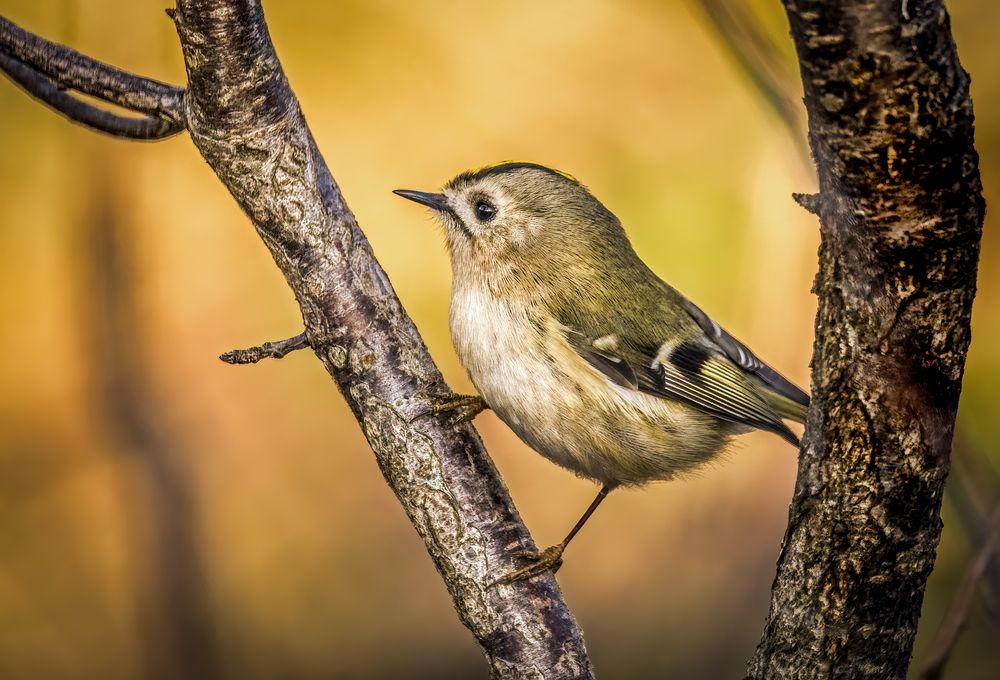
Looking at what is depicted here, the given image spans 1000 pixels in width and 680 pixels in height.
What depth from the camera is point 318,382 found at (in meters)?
3.15

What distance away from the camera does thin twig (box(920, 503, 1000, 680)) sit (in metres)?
0.86

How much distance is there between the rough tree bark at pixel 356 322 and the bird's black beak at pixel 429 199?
52 cm

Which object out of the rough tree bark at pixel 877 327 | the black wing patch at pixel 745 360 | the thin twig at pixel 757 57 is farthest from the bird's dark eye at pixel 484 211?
the rough tree bark at pixel 877 327

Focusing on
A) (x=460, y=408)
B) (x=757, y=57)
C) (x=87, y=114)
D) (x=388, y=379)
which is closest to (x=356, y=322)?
(x=388, y=379)

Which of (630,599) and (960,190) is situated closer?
Result: (960,190)

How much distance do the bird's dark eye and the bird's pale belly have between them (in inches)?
8.2

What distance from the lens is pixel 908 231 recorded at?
2.95ft

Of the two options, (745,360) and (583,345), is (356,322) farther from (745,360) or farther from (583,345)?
(745,360)

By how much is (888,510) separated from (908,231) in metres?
0.32

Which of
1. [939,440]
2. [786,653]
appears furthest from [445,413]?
[939,440]

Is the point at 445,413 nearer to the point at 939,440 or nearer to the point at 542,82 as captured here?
the point at 939,440

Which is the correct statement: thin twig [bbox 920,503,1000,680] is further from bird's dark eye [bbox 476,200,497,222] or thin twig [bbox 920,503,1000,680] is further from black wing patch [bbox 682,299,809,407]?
bird's dark eye [bbox 476,200,497,222]

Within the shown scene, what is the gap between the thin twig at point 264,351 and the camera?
4.58 ft

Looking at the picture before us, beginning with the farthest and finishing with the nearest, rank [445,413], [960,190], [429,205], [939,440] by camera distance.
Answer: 1. [429,205]
2. [445,413]
3. [939,440]
4. [960,190]
